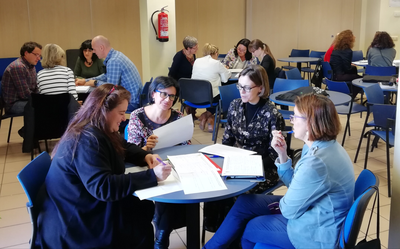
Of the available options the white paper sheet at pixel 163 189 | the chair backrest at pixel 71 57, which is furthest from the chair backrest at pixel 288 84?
the chair backrest at pixel 71 57

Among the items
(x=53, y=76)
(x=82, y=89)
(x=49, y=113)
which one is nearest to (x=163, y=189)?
(x=49, y=113)

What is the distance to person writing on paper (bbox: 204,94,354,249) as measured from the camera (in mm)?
1601

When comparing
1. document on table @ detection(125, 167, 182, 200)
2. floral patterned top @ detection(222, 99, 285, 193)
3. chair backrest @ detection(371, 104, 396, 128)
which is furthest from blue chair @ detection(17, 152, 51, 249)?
chair backrest @ detection(371, 104, 396, 128)

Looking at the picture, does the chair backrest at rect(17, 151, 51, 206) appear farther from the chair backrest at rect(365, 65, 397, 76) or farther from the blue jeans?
the chair backrest at rect(365, 65, 397, 76)

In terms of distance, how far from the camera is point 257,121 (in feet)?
8.34

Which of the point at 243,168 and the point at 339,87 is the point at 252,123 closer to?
the point at 243,168

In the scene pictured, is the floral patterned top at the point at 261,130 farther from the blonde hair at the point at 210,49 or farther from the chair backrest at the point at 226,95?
the blonde hair at the point at 210,49

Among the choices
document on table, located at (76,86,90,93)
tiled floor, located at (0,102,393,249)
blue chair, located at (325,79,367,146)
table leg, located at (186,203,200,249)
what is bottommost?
tiled floor, located at (0,102,393,249)

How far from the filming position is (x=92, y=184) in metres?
1.66

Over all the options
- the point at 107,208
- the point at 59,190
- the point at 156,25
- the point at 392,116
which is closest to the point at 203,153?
the point at 107,208

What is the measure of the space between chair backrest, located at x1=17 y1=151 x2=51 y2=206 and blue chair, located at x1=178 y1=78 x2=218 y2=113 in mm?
3030

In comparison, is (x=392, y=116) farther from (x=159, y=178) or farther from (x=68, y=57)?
(x=68, y=57)

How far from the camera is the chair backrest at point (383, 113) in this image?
137 inches

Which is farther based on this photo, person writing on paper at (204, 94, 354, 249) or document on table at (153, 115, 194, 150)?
document on table at (153, 115, 194, 150)
